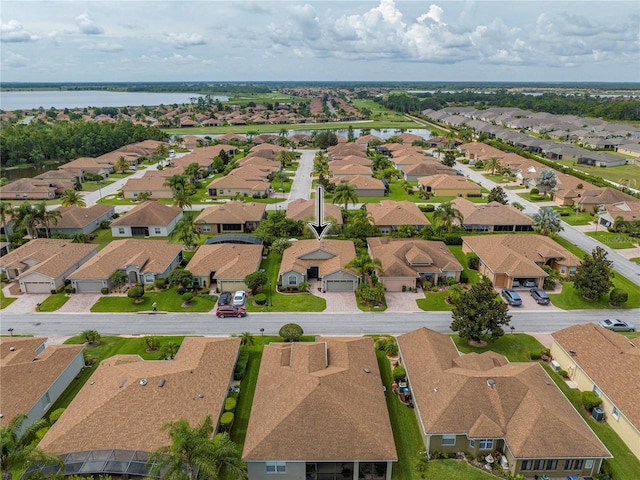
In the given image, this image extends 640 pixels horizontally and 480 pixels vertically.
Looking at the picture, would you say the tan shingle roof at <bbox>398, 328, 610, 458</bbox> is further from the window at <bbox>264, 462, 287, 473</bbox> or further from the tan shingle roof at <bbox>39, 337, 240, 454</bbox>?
the tan shingle roof at <bbox>39, 337, 240, 454</bbox>

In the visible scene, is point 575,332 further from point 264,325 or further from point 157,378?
point 157,378

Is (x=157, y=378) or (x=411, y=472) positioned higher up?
(x=157, y=378)

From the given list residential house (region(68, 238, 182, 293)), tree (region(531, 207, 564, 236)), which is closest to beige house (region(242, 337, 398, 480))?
residential house (region(68, 238, 182, 293))

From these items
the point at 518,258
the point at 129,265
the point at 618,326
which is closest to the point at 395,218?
the point at 518,258

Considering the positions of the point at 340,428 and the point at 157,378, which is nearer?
the point at 340,428

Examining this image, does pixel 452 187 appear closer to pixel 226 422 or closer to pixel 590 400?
pixel 590 400

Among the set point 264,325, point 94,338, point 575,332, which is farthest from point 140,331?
point 575,332

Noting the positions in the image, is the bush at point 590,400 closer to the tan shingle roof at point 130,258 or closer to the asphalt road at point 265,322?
the asphalt road at point 265,322
